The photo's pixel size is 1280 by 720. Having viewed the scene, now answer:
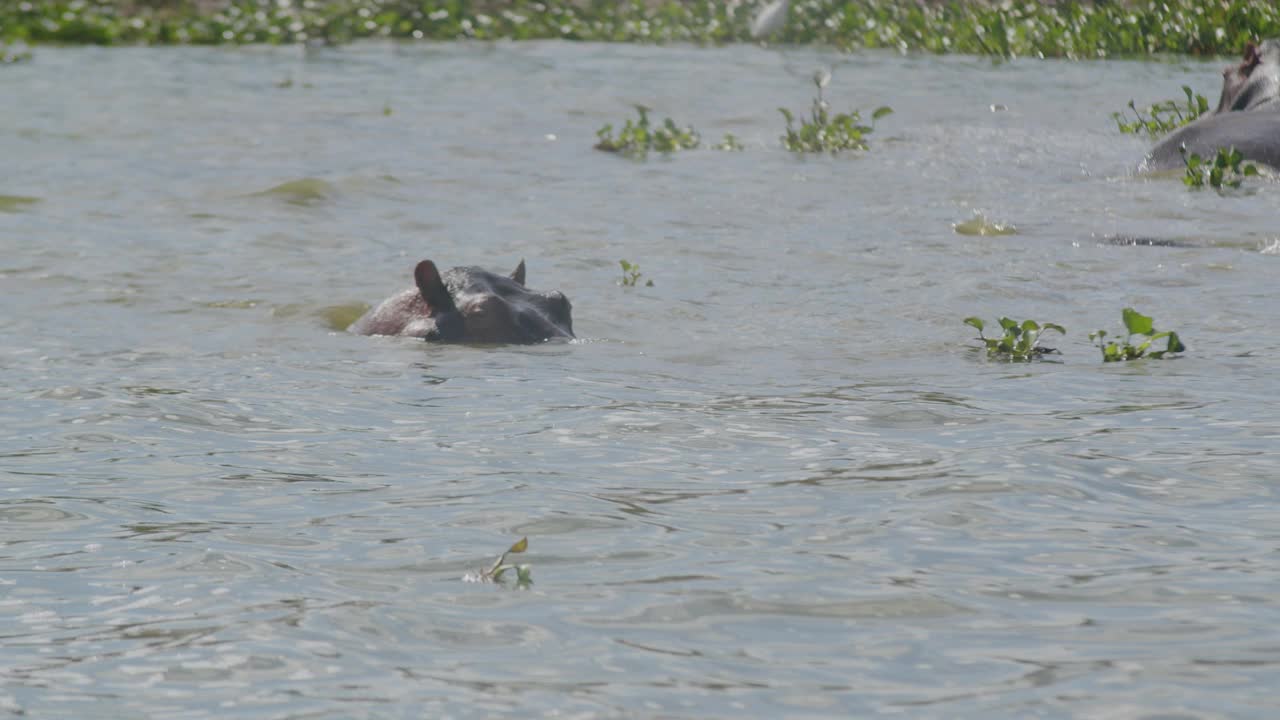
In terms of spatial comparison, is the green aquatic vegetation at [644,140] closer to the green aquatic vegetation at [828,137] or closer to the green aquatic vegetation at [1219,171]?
the green aquatic vegetation at [828,137]

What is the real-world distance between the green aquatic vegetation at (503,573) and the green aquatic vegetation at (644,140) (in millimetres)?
12243

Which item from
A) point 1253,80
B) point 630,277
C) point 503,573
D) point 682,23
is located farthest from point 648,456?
point 682,23

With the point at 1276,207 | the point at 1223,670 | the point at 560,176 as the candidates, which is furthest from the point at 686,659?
the point at 560,176

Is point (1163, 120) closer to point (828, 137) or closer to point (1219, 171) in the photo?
point (828, 137)

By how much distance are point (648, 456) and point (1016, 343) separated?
8.07 feet

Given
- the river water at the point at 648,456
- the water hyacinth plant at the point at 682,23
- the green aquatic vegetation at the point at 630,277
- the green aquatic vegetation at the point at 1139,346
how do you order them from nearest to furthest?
the river water at the point at 648,456 → the green aquatic vegetation at the point at 1139,346 → the green aquatic vegetation at the point at 630,277 → the water hyacinth plant at the point at 682,23

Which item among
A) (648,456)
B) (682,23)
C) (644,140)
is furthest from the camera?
(682,23)

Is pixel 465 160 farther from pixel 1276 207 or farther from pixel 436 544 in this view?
pixel 436 544

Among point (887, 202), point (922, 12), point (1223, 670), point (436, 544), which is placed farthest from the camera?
point (922, 12)

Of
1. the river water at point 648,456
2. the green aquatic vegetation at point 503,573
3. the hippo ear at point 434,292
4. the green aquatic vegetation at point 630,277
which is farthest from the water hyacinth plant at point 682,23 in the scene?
the green aquatic vegetation at point 503,573

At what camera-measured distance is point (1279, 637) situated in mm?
3990

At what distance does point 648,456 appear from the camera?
237 inches

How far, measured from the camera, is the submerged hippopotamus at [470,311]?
8.62 metres

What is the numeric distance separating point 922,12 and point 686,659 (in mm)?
23741
